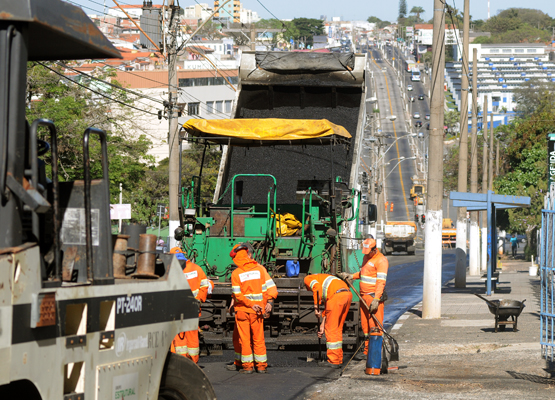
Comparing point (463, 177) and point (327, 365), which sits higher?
point (463, 177)

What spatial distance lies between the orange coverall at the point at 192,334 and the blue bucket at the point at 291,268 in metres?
1.50

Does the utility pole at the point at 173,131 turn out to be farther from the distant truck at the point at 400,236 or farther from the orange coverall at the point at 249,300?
the distant truck at the point at 400,236

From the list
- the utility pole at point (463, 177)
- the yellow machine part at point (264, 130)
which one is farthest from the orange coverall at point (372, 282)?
the utility pole at point (463, 177)

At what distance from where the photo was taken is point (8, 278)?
12.4 feet

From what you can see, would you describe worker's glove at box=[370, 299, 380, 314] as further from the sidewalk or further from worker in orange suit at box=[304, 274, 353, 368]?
the sidewalk

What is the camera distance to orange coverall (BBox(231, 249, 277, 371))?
9.24 m

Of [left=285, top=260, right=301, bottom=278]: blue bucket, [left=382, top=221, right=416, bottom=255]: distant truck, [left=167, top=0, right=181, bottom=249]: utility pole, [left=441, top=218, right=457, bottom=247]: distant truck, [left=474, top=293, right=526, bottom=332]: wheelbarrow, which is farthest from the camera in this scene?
[left=441, top=218, right=457, bottom=247]: distant truck

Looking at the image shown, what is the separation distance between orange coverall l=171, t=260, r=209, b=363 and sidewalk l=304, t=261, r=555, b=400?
1698mm

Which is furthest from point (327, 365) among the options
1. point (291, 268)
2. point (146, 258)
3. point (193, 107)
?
point (193, 107)

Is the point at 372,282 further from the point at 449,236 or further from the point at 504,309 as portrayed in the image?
the point at 449,236

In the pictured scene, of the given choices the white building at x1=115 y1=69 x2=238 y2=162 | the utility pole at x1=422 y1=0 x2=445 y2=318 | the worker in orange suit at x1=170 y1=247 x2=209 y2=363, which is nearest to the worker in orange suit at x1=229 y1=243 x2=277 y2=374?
the worker in orange suit at x1=170 y1=247 x2=209 y2=363

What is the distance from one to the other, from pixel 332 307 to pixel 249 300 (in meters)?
1.07

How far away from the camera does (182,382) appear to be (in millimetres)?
5414

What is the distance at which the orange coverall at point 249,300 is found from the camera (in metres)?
9.24
